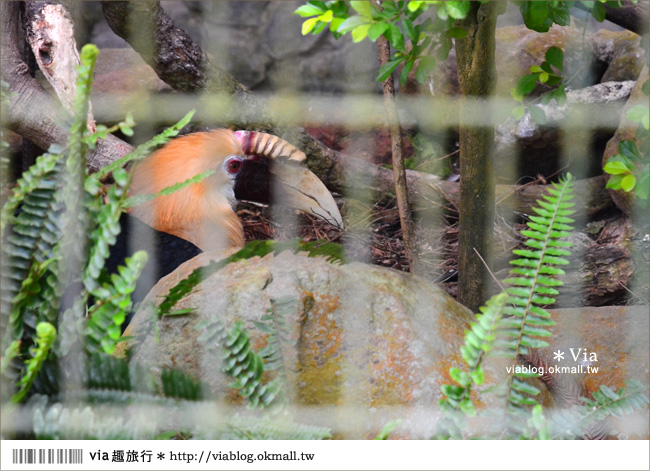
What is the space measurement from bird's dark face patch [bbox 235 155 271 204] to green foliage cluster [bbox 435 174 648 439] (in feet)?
3.02

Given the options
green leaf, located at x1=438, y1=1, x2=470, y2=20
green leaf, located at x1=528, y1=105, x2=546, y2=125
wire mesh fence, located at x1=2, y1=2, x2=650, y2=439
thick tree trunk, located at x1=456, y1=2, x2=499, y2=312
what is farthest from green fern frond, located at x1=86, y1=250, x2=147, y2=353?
green leaf, located at x1=528, y1=105, x2=546, y2=125

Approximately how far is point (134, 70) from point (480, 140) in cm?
134

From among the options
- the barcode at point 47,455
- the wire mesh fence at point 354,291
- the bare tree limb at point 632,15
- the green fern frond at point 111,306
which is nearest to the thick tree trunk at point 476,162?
the wire mesh fence at point 354,291

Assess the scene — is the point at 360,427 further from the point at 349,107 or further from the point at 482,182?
the point at 349,107

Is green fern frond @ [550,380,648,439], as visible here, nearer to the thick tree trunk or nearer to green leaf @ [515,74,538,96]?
the thick tree trunk

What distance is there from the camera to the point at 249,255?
1141mm

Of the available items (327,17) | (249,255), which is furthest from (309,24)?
(249,255)

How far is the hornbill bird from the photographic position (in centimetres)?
161

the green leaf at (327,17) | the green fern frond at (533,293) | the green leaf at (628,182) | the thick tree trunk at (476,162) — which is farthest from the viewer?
the thick tree trunk at (476,162)

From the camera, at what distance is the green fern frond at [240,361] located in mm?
909

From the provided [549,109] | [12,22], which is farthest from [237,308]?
[549,109]

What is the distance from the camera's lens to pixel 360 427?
105 centimetres

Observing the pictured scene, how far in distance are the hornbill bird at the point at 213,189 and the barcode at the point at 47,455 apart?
723mm

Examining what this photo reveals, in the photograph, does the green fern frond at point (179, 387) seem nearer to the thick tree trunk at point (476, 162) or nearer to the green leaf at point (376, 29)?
the green leaf at point (376, 29)
